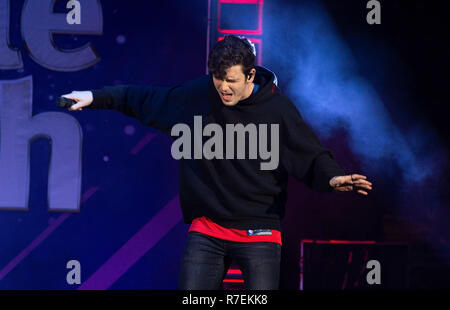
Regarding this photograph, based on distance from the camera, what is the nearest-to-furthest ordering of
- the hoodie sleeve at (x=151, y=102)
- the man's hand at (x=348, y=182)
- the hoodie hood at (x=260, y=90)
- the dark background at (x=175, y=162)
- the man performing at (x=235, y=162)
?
1. the man's hand at (x=348, y=182)
2. the man performing at (x=235, y=162)
3. the hoodie hood at (x=260, y=90)
4. the hoodie sleeve at (x=151, y=102)
5. the dark background at (x=175, y=162)

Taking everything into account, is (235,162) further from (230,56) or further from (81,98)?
(81,98)

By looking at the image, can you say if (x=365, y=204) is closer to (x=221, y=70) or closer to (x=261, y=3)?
(x=261, y=3)

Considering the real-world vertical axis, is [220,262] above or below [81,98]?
below

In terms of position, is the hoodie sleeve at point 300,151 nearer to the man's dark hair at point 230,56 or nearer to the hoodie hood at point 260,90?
the hoodie hood at point 260,90

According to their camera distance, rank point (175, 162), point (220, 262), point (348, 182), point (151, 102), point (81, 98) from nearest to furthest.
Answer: point (348, 182)
point (220, 262)
point (81, 98)
point (151, 102)
point (175, 162)

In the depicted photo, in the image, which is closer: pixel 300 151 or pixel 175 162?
pixel 300 151

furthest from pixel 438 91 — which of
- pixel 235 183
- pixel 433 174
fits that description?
pixel 235 183

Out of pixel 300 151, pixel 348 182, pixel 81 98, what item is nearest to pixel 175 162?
pixel 81 98

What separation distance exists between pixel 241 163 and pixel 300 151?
1.00 feet

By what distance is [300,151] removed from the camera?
2.57 m

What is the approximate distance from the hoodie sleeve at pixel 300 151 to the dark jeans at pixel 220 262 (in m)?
0.38

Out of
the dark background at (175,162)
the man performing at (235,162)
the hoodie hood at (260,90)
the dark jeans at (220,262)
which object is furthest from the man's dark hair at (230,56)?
the dark background at (175,162)

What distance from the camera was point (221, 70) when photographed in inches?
93.0

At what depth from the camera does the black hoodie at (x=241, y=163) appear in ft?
8.13
